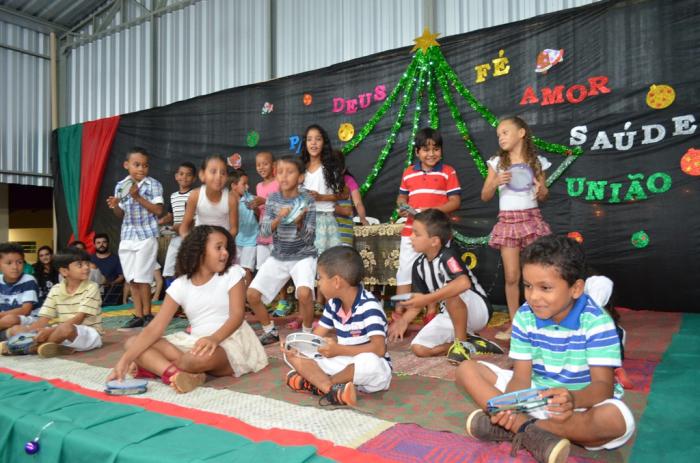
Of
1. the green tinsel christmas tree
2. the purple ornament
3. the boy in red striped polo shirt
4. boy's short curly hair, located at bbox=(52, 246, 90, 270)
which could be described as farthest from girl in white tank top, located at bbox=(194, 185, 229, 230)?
the purple ornament

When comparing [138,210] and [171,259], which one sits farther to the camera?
[171,259]

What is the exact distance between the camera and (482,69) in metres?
5.04

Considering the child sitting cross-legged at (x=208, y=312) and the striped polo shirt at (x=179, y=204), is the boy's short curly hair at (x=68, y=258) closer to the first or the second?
the child sitting cross-legged at (x=208, y=312)

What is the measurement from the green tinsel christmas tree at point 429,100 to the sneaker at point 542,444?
352 centimetres

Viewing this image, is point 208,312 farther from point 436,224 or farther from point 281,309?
point 281,309

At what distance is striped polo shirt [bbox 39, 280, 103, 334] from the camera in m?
3.34

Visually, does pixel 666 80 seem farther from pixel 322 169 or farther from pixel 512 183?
pixel 322 169

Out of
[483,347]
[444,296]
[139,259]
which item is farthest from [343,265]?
[139,259]

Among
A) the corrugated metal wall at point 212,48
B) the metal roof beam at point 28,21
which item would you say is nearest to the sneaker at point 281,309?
the corrugated metal wall at point 212,48

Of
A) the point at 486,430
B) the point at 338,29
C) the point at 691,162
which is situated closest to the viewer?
the point at 486,430

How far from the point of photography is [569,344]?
5.56ft

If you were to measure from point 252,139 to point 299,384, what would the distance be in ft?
16.5

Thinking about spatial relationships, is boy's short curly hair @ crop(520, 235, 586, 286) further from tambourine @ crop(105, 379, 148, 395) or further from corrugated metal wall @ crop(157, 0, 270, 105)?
corrugated metal wall @ crop(157, 0, 270, 105)

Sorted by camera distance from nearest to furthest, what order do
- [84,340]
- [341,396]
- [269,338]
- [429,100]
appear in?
[341,396] < [84,340] < [269,338] < [429,100]
